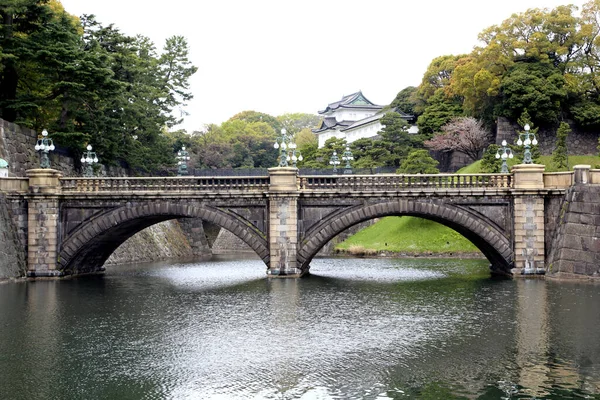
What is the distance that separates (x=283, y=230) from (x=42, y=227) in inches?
545

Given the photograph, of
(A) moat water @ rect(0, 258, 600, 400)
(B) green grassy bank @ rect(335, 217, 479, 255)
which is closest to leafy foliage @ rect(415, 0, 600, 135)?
(B) green grassy bank @ rect(335, 217, 479, 255)

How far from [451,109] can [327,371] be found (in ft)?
200

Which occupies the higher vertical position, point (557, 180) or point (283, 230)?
point (557, 180)

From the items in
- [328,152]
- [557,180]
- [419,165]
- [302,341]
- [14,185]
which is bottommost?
[302,341]

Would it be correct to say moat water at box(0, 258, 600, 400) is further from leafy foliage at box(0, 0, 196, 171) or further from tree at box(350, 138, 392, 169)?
tree at box(350, 138, 392, 169)

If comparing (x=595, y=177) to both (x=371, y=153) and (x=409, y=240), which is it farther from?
(x=371, y=153)

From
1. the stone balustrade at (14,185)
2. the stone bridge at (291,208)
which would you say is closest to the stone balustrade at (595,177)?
the stone bridge at (291,208)

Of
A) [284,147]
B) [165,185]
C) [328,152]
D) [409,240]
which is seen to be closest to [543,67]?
[409,240]

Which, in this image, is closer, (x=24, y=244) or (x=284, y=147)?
(x=24, y=244)

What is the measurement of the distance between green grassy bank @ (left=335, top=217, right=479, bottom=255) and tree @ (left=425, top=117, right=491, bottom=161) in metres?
11.0

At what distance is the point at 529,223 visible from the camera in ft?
117

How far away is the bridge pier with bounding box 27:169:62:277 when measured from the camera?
37.7 meters

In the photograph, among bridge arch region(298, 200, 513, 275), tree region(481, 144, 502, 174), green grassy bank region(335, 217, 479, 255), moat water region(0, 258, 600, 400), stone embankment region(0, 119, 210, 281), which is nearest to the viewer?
moat water region(0, 258, 600, 400)

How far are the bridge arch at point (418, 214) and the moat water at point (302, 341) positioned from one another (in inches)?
97.5
